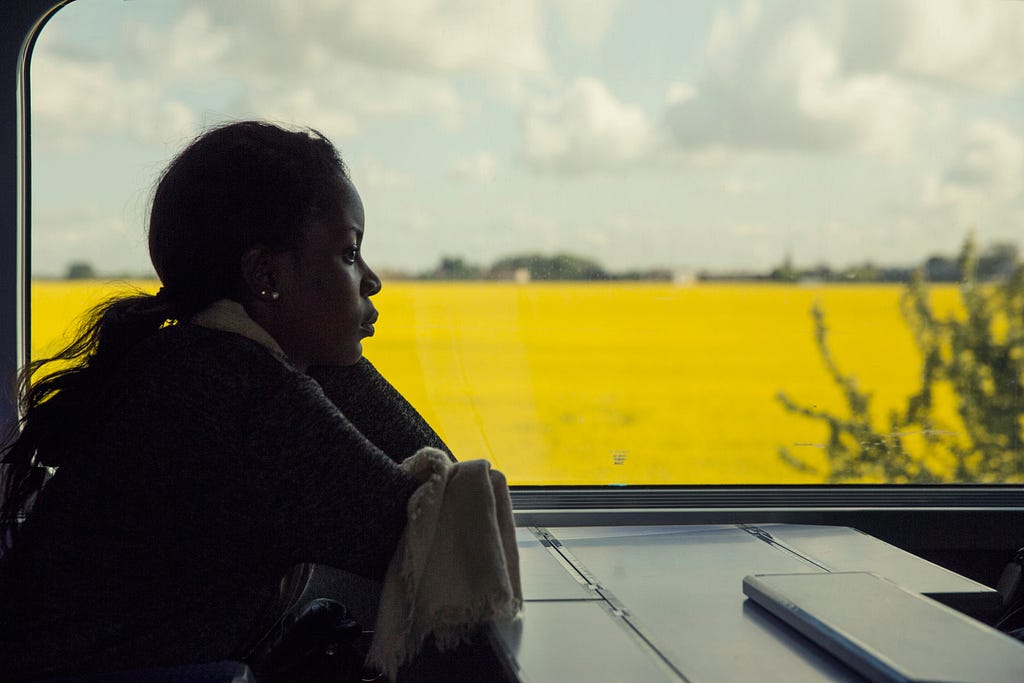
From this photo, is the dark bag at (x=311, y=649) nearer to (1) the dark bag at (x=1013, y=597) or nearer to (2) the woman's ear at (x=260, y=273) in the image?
(2) the woman's ear at (x=260, y=273)

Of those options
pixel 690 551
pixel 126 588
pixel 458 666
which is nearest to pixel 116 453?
pixel 126 588

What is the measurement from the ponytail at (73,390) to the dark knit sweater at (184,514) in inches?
2.4

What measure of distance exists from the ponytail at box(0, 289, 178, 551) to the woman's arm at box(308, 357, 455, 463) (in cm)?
45

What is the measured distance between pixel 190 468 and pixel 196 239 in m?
0.32

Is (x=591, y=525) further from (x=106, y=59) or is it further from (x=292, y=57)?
(x=106, y=59)

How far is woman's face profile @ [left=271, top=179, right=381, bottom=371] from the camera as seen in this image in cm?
134

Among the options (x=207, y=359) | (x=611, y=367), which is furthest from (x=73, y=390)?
(x=611, y=367)

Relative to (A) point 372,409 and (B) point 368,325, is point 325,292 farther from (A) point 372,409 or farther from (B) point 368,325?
(A) point 372,409

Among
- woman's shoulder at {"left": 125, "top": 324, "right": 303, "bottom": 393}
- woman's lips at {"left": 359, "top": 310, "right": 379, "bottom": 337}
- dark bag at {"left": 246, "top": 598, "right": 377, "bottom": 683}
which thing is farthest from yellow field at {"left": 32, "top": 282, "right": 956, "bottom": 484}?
woman's shoulder at {"left": 125, "top": 324, "right": 303, "bottom": 393}

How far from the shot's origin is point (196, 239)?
128cm

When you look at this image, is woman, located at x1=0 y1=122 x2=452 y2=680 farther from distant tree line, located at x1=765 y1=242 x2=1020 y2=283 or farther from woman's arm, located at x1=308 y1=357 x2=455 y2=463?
distant tree line, located at x1=765 y1=242 x2=1020 y2=283

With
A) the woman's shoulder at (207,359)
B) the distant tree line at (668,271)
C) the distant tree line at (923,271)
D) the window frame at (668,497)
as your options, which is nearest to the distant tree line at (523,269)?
the distant tree line at (668,271)

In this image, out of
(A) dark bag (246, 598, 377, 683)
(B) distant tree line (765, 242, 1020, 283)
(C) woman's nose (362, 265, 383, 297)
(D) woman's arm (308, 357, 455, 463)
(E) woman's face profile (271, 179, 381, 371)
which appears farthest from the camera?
(B) distant tree line (765, 242, 1020, 283)

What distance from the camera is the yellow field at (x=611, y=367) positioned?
2334 mm
